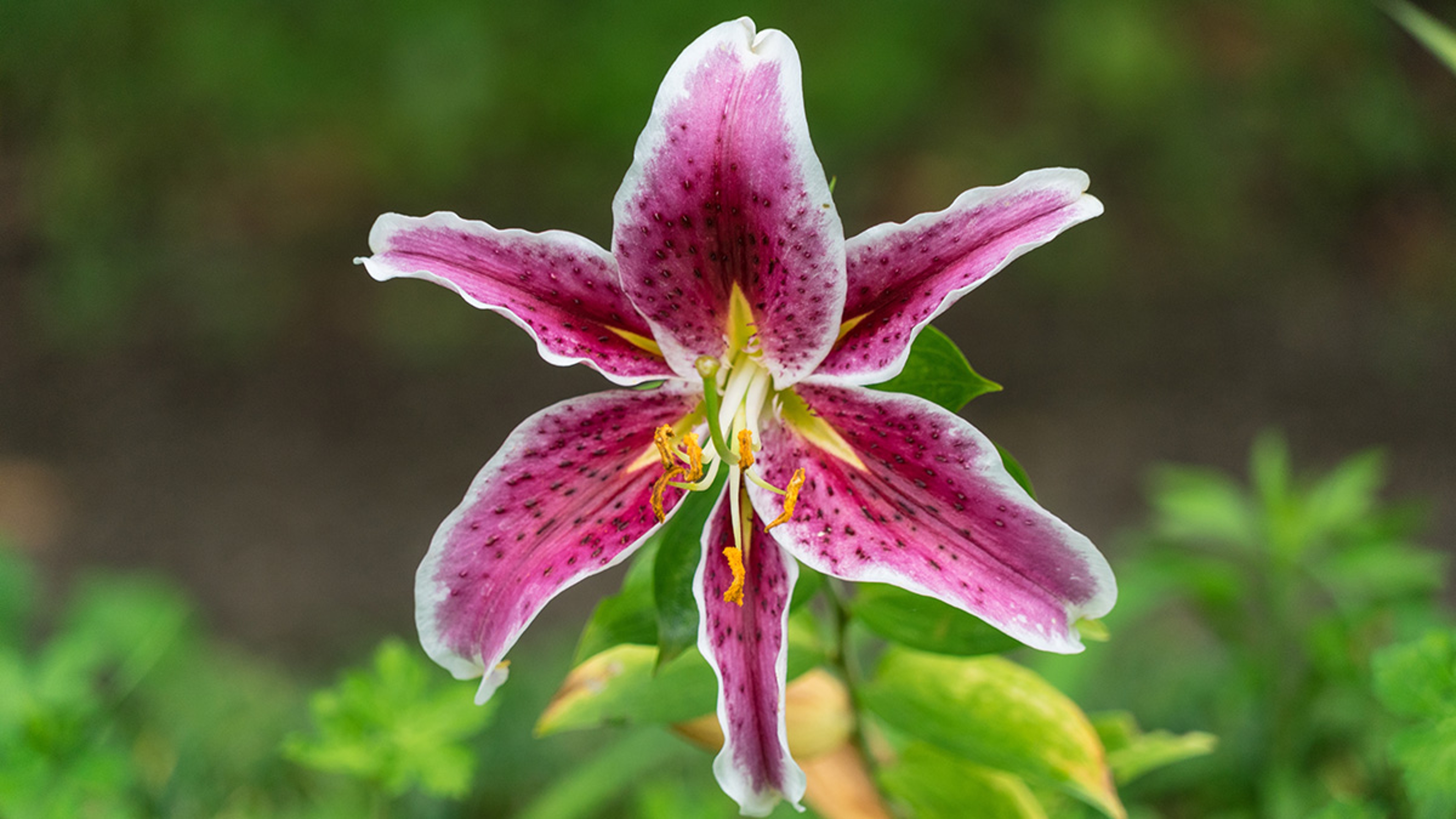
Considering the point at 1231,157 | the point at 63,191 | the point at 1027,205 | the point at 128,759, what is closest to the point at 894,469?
the point at 1027,205

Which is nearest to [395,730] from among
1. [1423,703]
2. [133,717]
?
[133,717]

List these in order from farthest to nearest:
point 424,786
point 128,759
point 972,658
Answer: point 128,759, point 424,786, point 972,658

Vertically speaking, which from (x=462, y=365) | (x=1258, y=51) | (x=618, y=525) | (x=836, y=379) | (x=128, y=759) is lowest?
(x=128, y=759)

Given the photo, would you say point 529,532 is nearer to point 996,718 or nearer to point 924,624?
point 924,624

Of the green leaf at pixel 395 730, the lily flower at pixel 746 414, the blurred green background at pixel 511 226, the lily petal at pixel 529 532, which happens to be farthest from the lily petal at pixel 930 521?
the blurred green background at pixel 511 226

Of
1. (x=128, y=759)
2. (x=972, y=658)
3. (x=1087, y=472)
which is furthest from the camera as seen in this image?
(x=1087, y=472)

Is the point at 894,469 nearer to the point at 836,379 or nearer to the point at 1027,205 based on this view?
the point at 836,379
